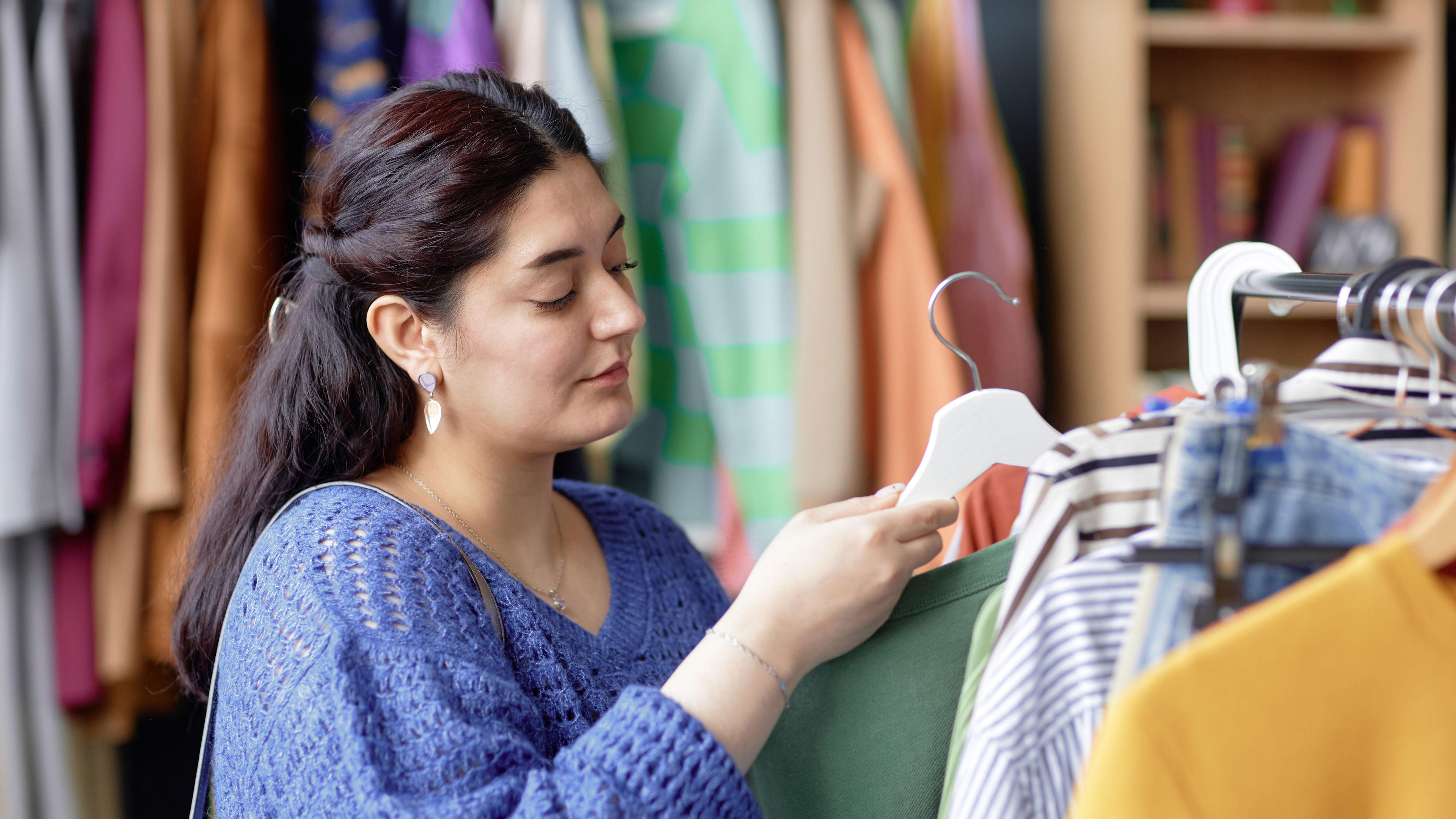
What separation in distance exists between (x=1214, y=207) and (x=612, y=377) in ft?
4.24

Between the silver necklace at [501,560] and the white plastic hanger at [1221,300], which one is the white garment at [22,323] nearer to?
the silver necklace at [501,560]

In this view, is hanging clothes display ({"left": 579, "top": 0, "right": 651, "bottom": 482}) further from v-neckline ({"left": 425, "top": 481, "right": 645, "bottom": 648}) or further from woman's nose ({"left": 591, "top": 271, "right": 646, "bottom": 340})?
woman's nose ({"left": 591, "top": 271, "right": 646, "bottom": 340})

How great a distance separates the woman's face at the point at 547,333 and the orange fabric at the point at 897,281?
650 mm

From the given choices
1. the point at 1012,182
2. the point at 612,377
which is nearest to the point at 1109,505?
the point at 612,377

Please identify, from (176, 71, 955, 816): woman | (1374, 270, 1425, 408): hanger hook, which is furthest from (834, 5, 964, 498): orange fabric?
(1374, 270, 1425, 408): hanger hook

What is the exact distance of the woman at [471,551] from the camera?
2.16ft

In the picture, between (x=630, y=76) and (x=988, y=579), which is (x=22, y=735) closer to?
(x=630, y=76)

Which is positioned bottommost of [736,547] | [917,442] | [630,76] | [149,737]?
[149,737]

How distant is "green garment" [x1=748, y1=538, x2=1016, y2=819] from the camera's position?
72cm

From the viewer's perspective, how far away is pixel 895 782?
2.37 ft

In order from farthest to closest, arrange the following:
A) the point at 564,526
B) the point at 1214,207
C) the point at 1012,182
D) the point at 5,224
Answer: the point at 1214,207
the point at 1012,182
the point at 5,224
the point at 564,526

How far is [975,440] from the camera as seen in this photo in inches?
29.3

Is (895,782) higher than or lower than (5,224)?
lower

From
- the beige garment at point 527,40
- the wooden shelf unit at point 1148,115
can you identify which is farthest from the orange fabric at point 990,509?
the wooden shelf unit at point 1148,115
